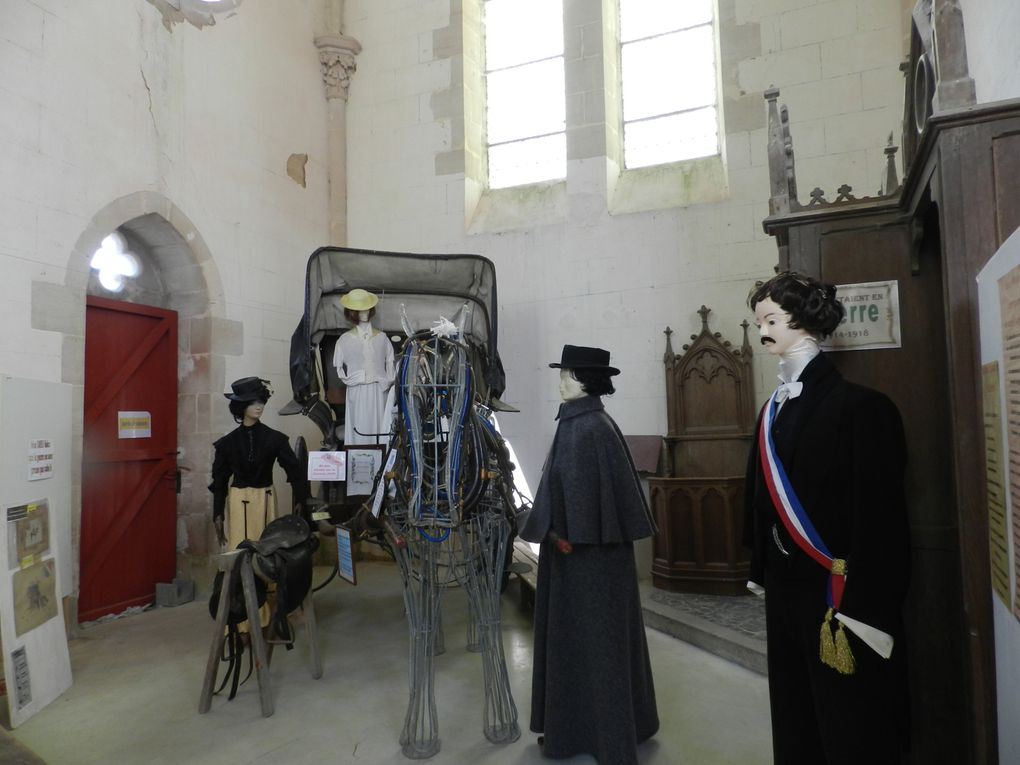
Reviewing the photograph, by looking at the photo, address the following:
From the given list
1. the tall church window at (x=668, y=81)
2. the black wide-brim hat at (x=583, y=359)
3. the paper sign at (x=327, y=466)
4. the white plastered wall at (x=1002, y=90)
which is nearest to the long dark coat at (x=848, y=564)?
the white plastered wall at (x=1002, y=90)

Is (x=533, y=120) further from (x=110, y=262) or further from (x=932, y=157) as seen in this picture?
(x=932, y=157)

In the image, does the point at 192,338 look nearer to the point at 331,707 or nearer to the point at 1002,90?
the point at 331,707

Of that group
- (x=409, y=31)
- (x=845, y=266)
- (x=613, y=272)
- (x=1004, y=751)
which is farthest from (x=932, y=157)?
(x=409, y=31)

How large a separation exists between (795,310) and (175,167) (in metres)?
4.90

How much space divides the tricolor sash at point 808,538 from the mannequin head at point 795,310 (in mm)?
177

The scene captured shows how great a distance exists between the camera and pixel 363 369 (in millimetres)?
4613

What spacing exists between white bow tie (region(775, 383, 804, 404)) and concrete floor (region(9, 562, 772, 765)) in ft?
5.10

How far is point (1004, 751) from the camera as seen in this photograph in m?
1.48

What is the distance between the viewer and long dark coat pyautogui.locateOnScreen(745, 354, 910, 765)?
1.68 meters

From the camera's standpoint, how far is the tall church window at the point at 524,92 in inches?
267

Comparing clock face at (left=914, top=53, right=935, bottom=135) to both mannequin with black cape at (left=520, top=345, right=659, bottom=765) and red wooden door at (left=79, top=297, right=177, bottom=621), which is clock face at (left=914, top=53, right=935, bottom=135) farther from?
red wooden door at (left=79, top=297, right=177, bottom=621)

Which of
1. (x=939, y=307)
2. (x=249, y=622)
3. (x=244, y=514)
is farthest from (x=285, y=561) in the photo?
(x=939, y=307)

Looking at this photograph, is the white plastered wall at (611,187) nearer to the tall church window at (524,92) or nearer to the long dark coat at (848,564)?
the tall church window at (524,92)

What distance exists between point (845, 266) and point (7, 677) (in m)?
3.73
